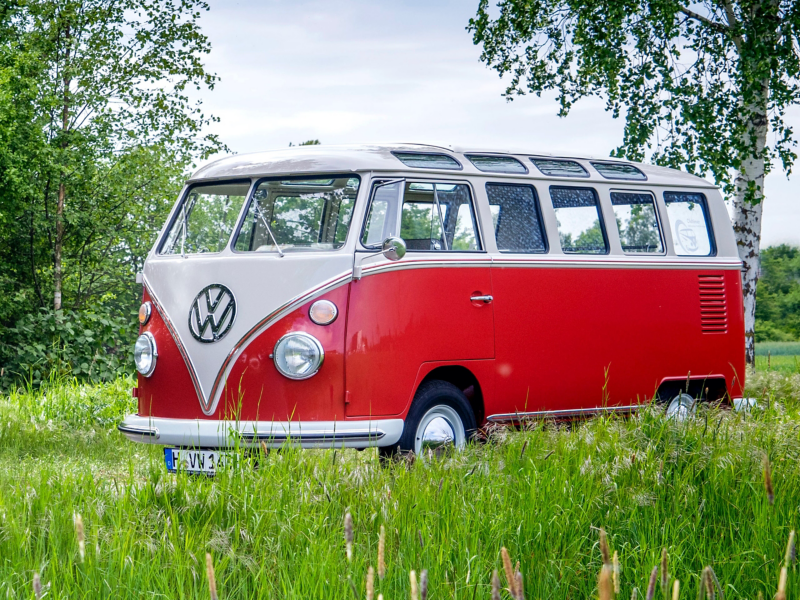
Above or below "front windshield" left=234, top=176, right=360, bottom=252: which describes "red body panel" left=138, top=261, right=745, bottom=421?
below

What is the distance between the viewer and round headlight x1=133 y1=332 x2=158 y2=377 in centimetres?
642

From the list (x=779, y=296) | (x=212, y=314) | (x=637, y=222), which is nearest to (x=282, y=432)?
(x=212, y=314)

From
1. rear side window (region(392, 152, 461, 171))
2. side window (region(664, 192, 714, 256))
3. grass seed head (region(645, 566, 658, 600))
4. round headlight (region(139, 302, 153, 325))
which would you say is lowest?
grass seed head (region(645, 566, 658, 600))

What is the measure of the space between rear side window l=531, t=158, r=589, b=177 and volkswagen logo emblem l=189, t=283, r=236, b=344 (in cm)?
277

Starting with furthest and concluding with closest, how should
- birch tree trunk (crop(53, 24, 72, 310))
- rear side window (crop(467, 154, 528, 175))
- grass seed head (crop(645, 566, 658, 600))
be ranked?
birch tree trunk (crop(53, 24, 72, 310)) < rear side window (crop(467, 154, 528, 175)) < grass seed head (crop(645, 566, 658, 600))

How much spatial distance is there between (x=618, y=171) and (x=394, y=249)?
2.92 meters

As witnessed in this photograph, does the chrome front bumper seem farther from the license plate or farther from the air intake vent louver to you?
the air intake vent louver

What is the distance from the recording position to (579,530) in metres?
3.79

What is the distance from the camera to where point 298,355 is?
5816 millimetres

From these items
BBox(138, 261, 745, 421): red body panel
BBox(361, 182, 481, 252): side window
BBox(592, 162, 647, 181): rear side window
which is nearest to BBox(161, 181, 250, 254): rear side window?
BBox(138, 261, 745, 421): red body panel

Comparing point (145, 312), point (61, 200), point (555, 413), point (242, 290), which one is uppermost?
point (61, 200)

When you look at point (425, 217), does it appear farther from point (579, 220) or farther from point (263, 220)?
point (579, 220)

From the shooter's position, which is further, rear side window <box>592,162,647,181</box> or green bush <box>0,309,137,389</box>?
green bush <box>0,309,137,389</box>

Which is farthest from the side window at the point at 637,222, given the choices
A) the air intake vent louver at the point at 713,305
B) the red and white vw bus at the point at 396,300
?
Answer: the air intake vent louver at the point at 713,305
